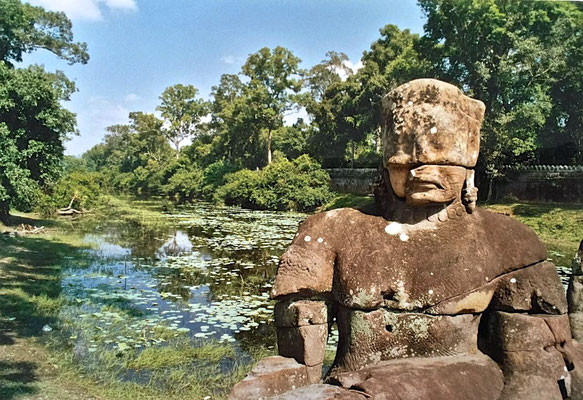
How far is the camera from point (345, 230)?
2.34m

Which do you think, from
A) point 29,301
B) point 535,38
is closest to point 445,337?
point 29,301

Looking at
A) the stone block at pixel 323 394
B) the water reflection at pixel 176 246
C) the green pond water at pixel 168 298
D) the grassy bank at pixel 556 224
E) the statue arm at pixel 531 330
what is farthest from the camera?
the water reflection at pixel 176 246

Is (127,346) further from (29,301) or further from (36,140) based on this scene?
(36,140)

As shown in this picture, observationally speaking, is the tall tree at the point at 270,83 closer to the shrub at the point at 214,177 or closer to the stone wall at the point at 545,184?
the shrub at the point at 214,177

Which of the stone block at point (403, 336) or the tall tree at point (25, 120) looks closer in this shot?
the stone block at point (403, 336)

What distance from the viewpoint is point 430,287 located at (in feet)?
7.05

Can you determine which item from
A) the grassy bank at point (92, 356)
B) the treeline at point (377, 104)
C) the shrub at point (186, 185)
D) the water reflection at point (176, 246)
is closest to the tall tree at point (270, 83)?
the treeline at point (377, 104)

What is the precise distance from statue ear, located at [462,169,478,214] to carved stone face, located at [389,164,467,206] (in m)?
0.04

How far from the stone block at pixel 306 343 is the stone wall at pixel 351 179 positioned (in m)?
24.0

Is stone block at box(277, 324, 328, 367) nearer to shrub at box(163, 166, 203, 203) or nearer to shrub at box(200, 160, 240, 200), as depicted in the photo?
shrub at box(200, 160, 240, 200)

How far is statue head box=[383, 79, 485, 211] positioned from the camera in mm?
2191

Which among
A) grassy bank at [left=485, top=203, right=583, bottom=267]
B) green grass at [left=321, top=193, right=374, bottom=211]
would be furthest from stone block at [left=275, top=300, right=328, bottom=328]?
green grass at [left=321, top=193, right=374, bottom=211]

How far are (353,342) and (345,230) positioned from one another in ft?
1.86

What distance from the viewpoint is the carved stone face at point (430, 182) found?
2.20 m
